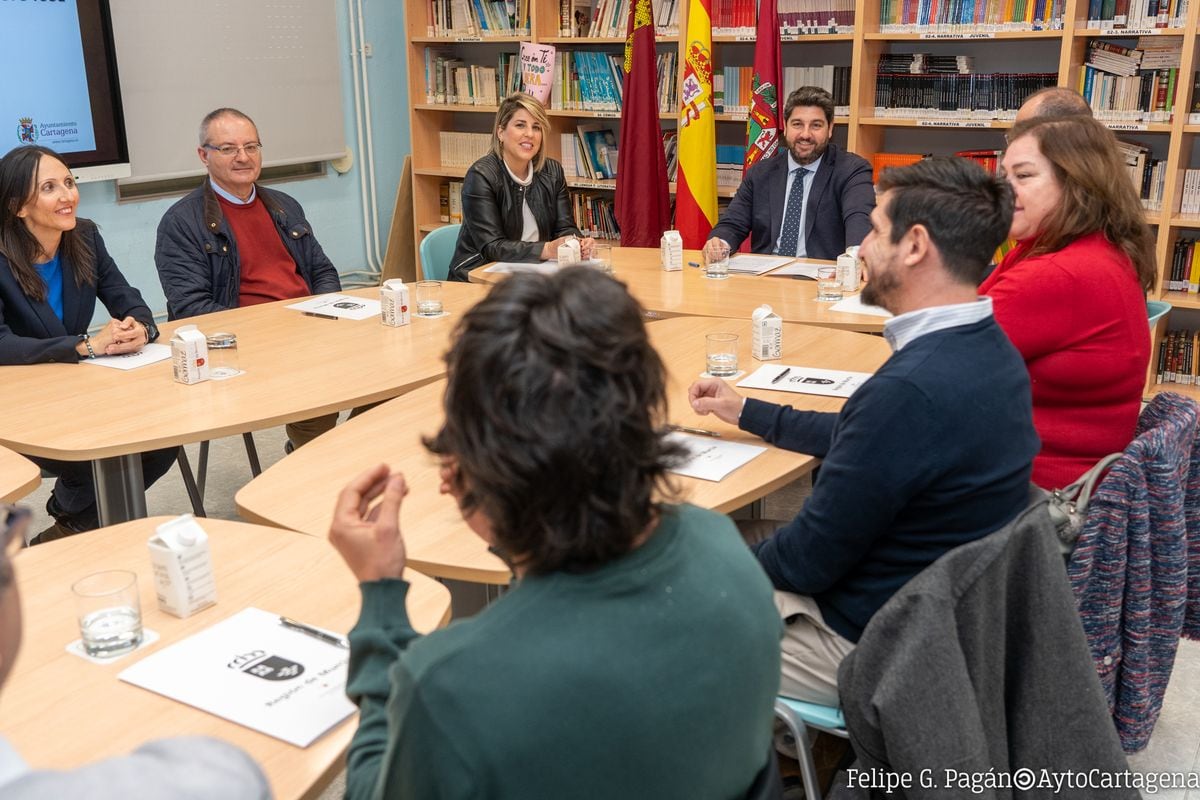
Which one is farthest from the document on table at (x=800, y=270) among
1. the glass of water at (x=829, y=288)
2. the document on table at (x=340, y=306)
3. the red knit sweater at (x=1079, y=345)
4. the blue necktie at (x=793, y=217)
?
the red knit sweater at (x=1079, y=345)

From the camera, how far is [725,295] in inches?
141

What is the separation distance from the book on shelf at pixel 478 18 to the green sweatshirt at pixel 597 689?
5.44 m

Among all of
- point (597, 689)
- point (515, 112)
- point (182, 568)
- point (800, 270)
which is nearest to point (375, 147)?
point (515, 112)

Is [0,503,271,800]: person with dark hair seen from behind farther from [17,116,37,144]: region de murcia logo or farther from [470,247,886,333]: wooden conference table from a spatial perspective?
[17,116,37,144]: region de murcia logo

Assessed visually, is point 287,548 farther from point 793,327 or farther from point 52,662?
point 793,327

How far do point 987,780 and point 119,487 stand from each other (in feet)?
6.40

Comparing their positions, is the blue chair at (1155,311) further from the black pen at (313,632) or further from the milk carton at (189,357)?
the milk carton at (189,357)

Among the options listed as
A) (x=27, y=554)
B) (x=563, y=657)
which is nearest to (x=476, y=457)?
(x=563, y=657)

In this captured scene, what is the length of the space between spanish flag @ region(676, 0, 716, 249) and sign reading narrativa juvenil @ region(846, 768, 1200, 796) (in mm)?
4014

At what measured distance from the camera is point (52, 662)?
1428 mm

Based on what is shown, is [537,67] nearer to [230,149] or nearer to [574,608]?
[230,149]

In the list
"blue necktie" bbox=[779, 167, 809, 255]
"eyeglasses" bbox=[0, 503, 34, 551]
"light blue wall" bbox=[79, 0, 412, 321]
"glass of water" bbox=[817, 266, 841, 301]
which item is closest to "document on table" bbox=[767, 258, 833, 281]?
"glass of water" bbox=[817, 266, 841, 301]

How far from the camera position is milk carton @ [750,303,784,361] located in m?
2.79

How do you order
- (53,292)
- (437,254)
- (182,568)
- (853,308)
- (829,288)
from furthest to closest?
(437,254) < (829,288) < (853,308) < (53,292) < (182,568)
